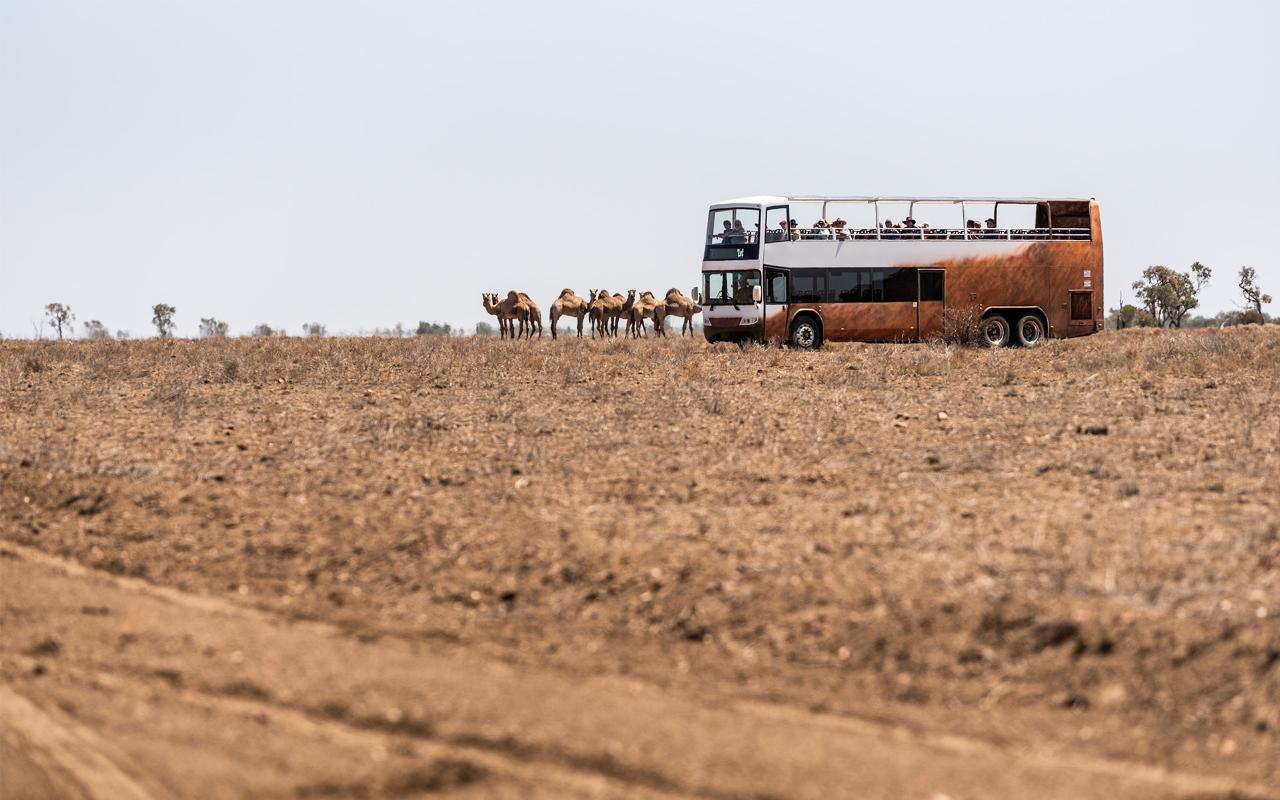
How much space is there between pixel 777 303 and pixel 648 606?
28.4 metres

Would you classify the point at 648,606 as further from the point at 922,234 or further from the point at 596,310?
the point at 596,310

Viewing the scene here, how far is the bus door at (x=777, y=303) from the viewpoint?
1451 inches

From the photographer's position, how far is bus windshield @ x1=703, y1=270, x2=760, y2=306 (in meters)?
37.2

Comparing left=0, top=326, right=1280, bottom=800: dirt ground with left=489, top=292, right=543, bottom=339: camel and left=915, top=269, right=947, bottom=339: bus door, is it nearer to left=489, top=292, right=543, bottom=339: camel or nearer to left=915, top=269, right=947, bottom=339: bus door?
left=915, top=269, right=947, bottom=339: bus door

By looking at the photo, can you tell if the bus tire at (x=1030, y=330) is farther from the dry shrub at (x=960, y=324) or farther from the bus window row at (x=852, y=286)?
the bus window row at (x=852, y=286)

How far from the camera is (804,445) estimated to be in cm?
1459

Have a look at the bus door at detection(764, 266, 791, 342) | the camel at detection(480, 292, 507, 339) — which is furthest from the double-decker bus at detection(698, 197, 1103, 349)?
the camel at detection(480, 292, 507, 339)

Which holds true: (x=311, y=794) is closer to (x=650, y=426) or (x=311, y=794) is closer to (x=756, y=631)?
(x=756, y=631)

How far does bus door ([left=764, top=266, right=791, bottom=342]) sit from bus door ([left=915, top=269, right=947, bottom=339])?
334cm

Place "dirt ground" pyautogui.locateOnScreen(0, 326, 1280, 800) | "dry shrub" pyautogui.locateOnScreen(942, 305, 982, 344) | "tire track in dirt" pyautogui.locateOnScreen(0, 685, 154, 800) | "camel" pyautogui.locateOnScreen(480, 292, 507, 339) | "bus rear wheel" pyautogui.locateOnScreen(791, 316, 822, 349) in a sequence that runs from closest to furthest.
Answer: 1. "tire track in dirt" pyautogui.locateOnScreen(0, 685, 154, 800)
2. "dirt ground" pyautogui.locateOnScreen(0, 326, 1280, 800)
3. "bus rear wheel" pyautogui.locateOnScreen(791, 316, 822, 349)
4. "dry shrub" pyautogui.locateOnScreen(942, 305, 982, 344)
5. "camel" pyautogui.locateOnScreen(480, 292, 507, 339)

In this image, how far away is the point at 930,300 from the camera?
37.3 meters

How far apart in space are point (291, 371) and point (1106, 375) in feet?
43.6

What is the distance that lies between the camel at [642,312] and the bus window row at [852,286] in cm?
2272

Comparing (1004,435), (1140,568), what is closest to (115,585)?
(1140,568)
